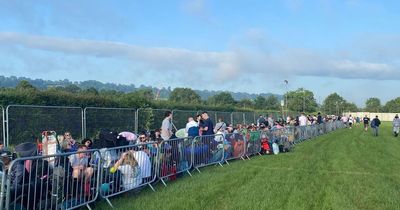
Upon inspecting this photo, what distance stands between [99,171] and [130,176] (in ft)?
4.03

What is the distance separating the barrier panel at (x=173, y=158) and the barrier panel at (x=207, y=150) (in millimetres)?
391

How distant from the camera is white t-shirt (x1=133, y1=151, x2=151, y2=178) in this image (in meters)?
10.8

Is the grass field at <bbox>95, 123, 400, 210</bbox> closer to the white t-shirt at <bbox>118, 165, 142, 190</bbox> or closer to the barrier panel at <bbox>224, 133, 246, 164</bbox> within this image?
the white t-shirt at <bbox>118, 165, 142, 190</bbox>

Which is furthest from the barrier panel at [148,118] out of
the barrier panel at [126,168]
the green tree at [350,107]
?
the green tree at [350,107]

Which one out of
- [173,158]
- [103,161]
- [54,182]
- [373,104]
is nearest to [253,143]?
[173,158]

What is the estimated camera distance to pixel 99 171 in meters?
9.16

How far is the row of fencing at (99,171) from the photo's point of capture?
732 centimetres

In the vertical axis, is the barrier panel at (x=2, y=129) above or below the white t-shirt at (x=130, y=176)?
above

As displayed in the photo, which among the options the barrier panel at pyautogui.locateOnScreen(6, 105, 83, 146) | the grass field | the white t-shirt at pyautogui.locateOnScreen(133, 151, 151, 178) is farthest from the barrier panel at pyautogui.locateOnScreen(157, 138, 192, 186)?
the barrier panel at pyautogui.locateOnScreen(6, 105, 83, 146)

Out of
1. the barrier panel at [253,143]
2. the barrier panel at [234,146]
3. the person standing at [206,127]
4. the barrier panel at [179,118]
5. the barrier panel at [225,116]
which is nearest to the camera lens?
the person standing at [206,127]

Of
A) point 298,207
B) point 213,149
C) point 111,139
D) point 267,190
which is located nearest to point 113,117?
point 213,149

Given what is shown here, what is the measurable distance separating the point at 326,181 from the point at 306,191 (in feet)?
6.49

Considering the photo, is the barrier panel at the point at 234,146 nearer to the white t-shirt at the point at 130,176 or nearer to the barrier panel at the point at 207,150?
the barrier panel at the point at 207,150

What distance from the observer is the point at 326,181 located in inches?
517
